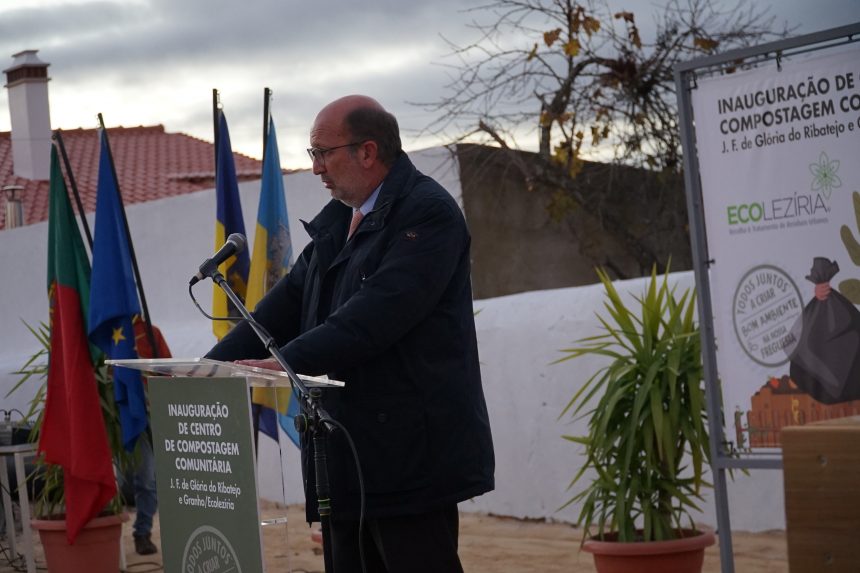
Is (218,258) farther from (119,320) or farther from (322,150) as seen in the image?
(119,320)

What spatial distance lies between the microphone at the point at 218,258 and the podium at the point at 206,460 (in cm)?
26

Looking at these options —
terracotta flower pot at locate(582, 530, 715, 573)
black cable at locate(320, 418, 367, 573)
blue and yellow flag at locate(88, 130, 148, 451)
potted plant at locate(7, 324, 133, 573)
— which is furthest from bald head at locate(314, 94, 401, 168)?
potted plant at locate(7, 324, 133, 573)

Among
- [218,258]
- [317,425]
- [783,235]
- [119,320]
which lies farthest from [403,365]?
[119,320]

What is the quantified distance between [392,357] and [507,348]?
17.1 ft

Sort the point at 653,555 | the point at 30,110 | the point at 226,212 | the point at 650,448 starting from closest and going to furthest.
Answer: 1. the point at 653,555
2. the point at 650,448
3. the point at 226,212
4. the point at 30,110

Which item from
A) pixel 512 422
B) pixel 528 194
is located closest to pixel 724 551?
pixel 512 422

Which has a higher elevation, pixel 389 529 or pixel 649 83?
pixel 649 83

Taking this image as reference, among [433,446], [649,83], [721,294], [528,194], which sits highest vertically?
[649,83]

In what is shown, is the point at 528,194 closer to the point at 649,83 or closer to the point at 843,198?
the point at 649,83

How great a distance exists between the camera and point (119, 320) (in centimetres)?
729

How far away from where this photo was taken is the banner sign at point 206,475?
122 inches

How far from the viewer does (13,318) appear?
1466 centimetres

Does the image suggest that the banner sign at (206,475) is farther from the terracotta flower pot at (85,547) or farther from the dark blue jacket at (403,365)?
the terracotta flower pot at (85,547)

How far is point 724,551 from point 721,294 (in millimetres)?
1032
